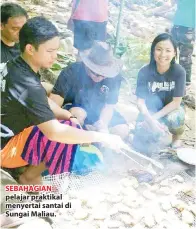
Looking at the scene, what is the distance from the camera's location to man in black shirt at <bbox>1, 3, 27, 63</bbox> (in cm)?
218

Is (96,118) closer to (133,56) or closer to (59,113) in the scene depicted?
(59,113)

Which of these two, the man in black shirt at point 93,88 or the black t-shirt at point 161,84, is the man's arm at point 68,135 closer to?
the man in black shirt at point 93,88

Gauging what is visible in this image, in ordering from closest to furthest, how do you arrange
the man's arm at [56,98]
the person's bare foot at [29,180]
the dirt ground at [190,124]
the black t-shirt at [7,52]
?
the person's bare foot at [29,180] < the black t-shirt at [7,52] < the man's arm at [56,98] < the dirt ground at [190,124]

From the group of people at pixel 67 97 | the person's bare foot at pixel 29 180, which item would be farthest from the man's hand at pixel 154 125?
the person's bare foot at pixel 29 180

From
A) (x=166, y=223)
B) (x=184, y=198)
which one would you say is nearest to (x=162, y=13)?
(x=184, y=198)

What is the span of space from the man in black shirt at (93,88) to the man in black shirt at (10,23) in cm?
37

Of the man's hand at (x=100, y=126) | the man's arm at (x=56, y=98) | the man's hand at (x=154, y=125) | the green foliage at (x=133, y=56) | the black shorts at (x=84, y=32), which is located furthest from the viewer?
the green foliage at (x=133, y=56)

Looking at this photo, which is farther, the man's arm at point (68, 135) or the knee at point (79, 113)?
the knee at point (79, 113)

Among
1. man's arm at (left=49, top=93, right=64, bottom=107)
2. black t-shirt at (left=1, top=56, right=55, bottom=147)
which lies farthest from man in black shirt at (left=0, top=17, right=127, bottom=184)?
man's arm at (left=49, top=93, right=64, bottom=107)

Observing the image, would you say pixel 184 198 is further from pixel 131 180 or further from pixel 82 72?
pixel 82 72

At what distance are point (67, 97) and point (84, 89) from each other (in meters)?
0.13

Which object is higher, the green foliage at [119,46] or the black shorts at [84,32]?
the black shorts at [84,32]

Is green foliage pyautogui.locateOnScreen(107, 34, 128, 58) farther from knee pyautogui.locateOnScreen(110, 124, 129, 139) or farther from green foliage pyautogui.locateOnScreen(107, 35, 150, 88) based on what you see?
knee pyautogui.locateOnScreen(110, 124, 129, 139)

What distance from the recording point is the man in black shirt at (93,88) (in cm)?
233
